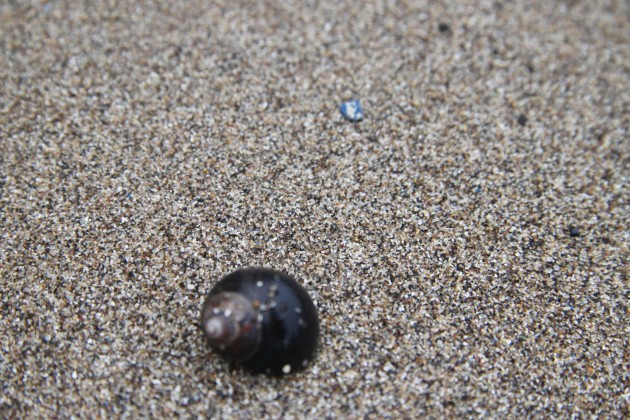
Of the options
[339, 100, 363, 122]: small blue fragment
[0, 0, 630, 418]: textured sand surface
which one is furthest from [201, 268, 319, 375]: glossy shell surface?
[339, 100, 363, 122]: small blue fragment

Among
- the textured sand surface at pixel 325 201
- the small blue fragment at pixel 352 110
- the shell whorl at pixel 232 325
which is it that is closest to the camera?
the shell whorl at pixel 232 325

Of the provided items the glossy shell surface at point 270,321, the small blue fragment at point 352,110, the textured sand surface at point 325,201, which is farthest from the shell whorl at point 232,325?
the small blue fragment at point 352,110

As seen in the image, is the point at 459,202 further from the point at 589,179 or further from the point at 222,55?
the point at 222,55

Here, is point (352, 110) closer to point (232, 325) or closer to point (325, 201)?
point (325, 201)

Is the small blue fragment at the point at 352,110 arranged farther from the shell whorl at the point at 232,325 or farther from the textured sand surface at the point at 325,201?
the shell whorl at the point at 232,325

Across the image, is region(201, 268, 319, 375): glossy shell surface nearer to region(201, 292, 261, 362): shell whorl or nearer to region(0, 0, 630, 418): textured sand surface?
region(201, 292, 261, 362): shell whorl

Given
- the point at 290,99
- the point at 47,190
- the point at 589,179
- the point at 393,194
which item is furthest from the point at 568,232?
the point at 47,190
